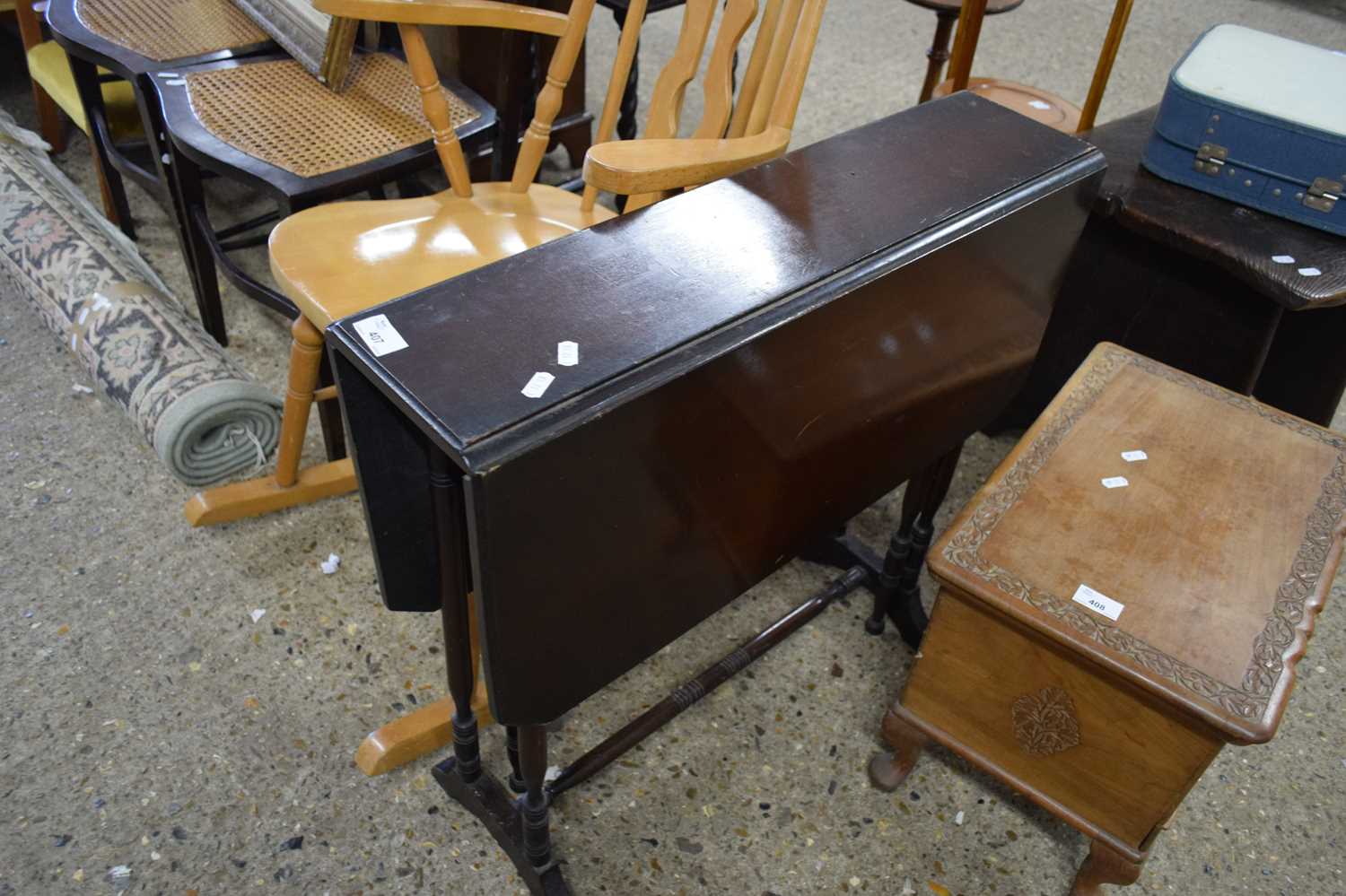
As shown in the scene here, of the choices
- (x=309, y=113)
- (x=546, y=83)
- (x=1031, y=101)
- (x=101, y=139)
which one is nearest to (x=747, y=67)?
Result: (x=546, y=83)

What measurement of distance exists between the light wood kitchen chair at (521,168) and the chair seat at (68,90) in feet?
3.77

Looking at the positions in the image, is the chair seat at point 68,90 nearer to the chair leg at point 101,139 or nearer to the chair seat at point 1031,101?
the chair leg at point 101,139

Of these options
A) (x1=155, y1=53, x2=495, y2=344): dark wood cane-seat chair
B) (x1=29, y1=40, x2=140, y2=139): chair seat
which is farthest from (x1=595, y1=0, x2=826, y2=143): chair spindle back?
(x1=29, y1=40, x2=140, y2=139): chair seat

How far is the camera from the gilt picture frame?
6.14 feet

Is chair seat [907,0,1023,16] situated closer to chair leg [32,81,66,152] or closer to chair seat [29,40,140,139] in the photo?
chair seat [29,40,140,139]

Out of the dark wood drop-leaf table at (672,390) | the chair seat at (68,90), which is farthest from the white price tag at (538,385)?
the chair seat at (68,90)

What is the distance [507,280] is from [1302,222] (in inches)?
53.3

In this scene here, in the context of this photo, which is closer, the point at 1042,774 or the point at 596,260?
the point at 596,260

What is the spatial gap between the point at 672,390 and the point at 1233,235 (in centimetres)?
117

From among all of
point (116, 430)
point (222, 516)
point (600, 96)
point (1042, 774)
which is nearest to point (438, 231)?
point (222, 516)

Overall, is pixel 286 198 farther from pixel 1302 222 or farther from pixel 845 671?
pixel 1302 222

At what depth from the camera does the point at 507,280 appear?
1.06 metres

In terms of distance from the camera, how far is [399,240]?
4.98 feet

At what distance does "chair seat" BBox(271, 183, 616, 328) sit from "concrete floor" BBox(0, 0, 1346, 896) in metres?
0.60
